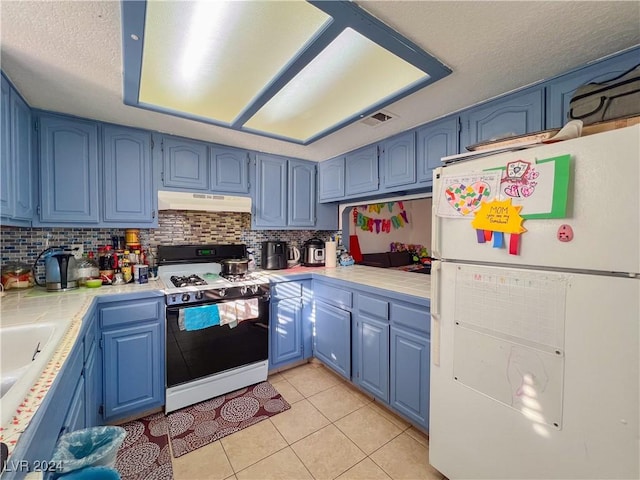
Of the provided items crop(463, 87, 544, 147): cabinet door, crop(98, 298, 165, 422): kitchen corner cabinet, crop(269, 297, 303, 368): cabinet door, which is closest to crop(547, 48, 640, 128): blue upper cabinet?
crop(463, 87, 544, 147): cabinet door

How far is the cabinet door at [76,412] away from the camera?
1.00 m

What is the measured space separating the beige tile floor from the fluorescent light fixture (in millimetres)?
2107

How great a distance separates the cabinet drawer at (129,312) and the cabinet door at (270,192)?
1.18 m

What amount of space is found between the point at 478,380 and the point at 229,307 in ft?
5.52

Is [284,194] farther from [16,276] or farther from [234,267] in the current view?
[16,276]

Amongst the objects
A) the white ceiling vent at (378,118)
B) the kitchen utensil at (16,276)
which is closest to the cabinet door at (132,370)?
the kitchen utensil at (16,276)

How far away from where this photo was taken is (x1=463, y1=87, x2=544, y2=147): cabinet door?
1521 mm

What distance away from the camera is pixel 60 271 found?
1.85 meters

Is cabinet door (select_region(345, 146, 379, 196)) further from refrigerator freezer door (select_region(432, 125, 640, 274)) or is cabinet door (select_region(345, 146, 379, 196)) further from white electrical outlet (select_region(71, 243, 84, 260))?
white electrical outlet (select_region(71, 243, 84, 260))

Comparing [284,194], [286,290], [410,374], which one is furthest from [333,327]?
[284,194]

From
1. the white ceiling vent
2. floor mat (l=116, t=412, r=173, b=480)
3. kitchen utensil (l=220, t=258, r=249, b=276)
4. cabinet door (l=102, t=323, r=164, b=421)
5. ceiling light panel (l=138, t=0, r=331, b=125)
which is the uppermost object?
ceiling light panel (l=138, t=0, r=331, b=125)

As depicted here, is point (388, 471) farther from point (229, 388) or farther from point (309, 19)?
point (309, 19)

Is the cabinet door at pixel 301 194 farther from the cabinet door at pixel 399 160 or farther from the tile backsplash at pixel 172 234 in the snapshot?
the cabinet door at pixel 399 160

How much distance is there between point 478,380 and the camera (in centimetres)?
123
